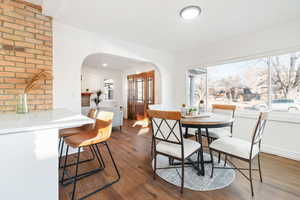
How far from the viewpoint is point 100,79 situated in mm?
6328

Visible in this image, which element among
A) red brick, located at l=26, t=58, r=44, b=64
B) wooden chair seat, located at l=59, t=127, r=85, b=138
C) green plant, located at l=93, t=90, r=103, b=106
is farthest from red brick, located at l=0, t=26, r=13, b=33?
green plant, located at l=93, t=90, r=103, b=106

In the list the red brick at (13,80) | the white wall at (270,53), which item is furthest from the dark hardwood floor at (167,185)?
the red brick at (13,80)

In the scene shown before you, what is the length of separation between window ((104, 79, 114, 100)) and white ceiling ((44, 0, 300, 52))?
3.80 m

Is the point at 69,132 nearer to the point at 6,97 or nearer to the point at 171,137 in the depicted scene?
the point at 6,97

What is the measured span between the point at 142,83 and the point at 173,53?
6.59 feet

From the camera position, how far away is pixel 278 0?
1876mm

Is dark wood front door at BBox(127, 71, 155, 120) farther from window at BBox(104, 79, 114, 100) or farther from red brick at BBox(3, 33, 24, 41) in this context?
red brick at BBox(3, 33, 24, 41)

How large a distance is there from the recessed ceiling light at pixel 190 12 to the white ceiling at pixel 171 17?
7 centimetres

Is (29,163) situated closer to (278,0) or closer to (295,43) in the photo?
(278,0)

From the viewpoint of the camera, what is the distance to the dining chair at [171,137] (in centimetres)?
154

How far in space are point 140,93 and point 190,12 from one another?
4.11 metres

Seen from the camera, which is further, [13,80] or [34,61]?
[34,61]

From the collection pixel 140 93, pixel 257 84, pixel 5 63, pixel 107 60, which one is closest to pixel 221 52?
pixel 257 84

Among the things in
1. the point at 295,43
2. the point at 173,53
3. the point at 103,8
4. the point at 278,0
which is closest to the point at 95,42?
the point at 103,8
